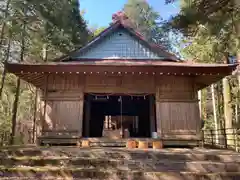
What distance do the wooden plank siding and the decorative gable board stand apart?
4.14 ft

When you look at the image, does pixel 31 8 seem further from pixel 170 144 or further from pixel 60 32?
pixel 170 144

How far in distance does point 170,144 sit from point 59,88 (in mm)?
4574

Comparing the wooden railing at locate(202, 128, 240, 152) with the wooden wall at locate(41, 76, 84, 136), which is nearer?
the wooden wall at locate(41, 76, 84, 136)

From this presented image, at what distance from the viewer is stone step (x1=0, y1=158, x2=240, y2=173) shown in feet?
15.8

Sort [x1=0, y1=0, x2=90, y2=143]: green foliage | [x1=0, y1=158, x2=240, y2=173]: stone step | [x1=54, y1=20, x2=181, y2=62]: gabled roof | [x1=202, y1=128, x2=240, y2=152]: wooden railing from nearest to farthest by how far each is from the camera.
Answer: [x1=0, y1=158, x2=240, y2=173]: stone step
[x1=202, y1=128, x2=240, y2=152]: wooden railing
[x1=54, y1=20, x2=181, y2=62]: gabled roof
[x1=0, y1=0, x2=90, y2=143]: green foliage

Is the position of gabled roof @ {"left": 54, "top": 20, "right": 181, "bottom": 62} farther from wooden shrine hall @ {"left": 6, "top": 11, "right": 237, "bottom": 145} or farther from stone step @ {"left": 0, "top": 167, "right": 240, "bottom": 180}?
stone step @ {"left": 0, "top": 167, "right": 240, "bottom": 180}

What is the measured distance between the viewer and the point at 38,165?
4.93 meters

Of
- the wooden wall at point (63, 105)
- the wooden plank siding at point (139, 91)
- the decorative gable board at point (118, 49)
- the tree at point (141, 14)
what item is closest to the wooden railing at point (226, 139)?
the wooden plank siding at point (139, 91)

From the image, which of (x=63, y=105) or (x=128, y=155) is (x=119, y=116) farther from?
(x=128, y=155)

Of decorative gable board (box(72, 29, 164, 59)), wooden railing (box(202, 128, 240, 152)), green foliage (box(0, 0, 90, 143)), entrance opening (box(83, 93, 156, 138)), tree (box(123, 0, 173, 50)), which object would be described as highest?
tree (box(123, 0, 173, 50))

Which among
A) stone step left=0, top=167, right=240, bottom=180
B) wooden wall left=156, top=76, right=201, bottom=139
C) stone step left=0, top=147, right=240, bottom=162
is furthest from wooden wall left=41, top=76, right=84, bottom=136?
stone step left=0, top=167, right=240, bottom=180

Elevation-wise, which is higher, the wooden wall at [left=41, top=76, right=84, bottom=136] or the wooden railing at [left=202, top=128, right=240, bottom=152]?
the wooden wall at [left=41, top=76, right=84, bottom=136]

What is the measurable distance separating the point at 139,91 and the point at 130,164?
3718mm

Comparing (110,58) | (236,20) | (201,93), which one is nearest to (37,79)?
(110,58)
